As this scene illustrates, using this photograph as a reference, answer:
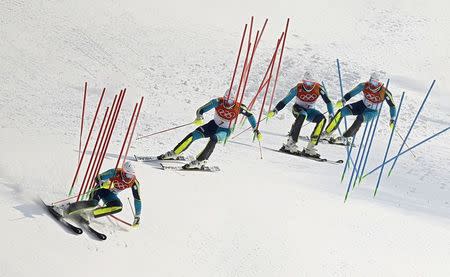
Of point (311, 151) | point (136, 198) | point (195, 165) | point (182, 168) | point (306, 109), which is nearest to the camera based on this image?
point (136, 198)

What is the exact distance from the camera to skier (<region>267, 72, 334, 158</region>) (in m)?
20.9

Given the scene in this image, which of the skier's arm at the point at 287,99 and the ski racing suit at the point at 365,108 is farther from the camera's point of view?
the ski racing suit at the point at 365,108

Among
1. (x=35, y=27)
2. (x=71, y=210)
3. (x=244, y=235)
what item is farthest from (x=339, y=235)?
(x=35, y=27)

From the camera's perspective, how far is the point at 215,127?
62.3ft

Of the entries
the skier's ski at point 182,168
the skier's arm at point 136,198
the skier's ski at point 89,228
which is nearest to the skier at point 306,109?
the skier's ski at point 182,168

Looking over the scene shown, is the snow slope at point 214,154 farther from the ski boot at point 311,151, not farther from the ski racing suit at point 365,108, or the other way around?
the ski racing suit at point 365,108

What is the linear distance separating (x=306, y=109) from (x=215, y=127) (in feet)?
10.1

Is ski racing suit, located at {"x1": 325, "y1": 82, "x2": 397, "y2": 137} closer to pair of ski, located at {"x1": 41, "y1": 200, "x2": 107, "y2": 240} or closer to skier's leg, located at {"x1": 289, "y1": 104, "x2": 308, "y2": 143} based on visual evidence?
skier's leg, located at {"x1": 289, "y1": 104, "x2": 308, "y2": 143}

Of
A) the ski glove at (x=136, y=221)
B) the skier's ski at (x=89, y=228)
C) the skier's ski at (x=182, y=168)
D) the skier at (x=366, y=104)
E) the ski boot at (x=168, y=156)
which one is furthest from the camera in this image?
the skier at (x=366, y=104)

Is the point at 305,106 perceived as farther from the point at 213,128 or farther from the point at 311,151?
the point at 213,128

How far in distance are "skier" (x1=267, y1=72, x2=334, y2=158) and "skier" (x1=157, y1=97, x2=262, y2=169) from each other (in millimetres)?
2202

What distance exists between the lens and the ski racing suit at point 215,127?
18750 mm

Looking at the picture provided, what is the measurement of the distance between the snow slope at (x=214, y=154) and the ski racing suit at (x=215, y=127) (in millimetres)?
672

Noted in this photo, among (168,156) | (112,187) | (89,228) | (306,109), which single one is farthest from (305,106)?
(89,228)
